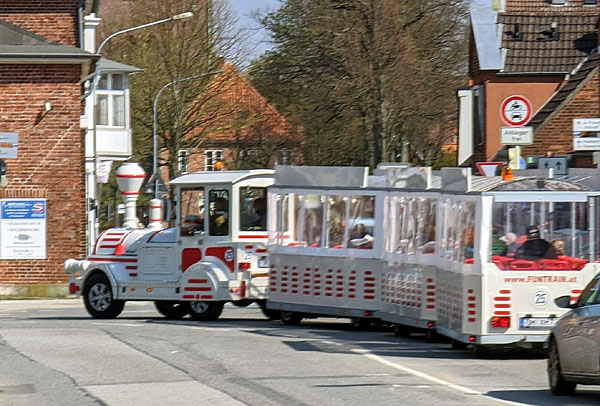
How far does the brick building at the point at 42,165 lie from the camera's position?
36.1 meters

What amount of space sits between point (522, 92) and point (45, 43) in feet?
58.7

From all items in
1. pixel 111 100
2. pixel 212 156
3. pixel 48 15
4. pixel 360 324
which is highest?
pixel 48 15

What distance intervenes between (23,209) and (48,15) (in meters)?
5.91

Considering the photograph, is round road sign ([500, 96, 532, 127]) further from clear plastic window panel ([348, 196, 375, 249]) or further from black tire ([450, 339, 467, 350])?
black tire ([450, 339, 467, 350])

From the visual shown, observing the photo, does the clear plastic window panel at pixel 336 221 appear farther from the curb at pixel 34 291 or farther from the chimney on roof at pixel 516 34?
the chimney on roof at pixel 516 34

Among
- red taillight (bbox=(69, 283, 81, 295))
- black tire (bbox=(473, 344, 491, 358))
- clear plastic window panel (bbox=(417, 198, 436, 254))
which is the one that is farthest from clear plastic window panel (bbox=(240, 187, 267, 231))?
black tire (bbox=(473, 344, 491, 358))

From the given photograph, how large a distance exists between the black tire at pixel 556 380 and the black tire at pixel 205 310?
10.6 metres

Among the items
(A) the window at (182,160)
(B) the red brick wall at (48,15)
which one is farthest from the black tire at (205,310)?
A: (A) the window at (182,160)

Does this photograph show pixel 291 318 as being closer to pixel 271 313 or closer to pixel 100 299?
pixel 271 313

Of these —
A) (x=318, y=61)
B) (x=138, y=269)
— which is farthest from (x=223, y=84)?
(x=138, y=269)

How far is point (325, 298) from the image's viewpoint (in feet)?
68.6

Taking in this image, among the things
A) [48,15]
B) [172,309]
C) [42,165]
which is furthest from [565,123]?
[172,309]

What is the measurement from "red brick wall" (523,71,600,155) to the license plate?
23.1 m

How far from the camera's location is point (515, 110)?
23.7 m
